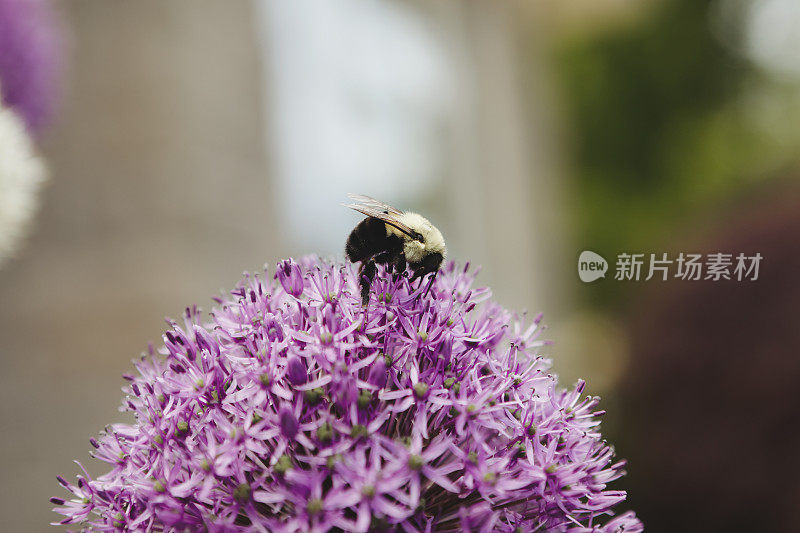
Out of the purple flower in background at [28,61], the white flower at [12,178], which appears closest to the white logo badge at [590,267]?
the white flower at [12,178]

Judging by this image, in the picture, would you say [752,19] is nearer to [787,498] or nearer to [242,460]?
[787,498]

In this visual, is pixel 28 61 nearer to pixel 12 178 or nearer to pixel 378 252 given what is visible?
pixel 12 178

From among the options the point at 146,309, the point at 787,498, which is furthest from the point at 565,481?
the point at 146,309

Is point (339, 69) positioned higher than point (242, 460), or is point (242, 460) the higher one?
point (339, 69)

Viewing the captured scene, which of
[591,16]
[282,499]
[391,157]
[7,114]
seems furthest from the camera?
[591,16]

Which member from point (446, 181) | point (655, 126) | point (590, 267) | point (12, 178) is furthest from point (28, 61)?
point (655, 126)

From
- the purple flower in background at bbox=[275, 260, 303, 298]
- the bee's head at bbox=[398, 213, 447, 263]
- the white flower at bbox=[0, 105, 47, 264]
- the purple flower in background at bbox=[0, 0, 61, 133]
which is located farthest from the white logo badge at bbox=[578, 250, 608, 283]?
the purple flower in background at bbox=[0, 0, 61, 133]

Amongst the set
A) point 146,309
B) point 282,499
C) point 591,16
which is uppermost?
point 591,16
